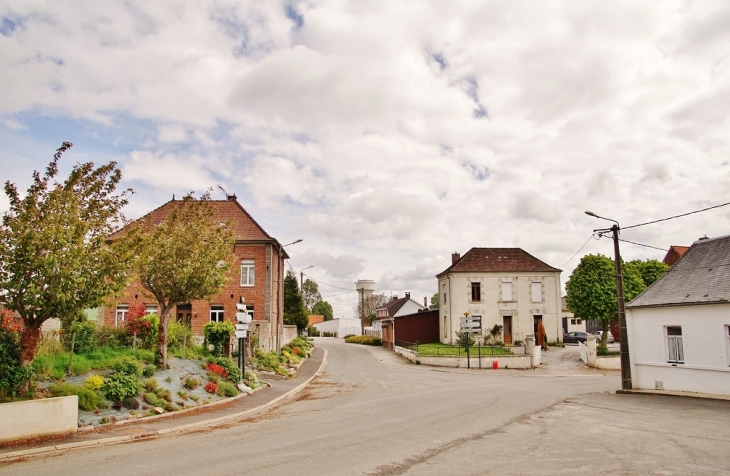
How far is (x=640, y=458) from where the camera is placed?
933 centimetres

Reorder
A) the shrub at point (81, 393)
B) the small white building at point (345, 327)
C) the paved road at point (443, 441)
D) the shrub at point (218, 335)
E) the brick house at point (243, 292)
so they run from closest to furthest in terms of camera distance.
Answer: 1. the paved road at point (443, 441)
2. the shrub at point (81, 393)
3. the shrub at point (218, 335)
4. the brick house at point (243, 292)
5. the small white building at point (345, 327)

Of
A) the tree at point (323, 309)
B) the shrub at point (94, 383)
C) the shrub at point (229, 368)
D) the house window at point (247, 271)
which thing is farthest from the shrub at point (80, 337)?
the tree at point (323, 309)

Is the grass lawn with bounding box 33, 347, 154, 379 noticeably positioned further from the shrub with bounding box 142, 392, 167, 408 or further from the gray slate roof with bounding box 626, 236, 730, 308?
the gray slate roof with bounding box 626, 236, 730, 308

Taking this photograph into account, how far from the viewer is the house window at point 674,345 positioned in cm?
2066

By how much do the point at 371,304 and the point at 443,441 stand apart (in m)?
99.0

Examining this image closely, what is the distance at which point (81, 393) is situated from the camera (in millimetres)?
13328

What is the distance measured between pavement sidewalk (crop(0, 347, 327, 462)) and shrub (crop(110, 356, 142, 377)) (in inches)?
75.8

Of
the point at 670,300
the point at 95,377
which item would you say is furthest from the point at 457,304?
the point at 95,377

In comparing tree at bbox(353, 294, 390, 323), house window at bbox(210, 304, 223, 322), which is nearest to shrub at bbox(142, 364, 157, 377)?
house window at bbox(210, 304, 223, 322)

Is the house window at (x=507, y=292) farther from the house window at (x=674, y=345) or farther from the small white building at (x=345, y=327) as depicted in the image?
the small white building at (x=345, y=327)

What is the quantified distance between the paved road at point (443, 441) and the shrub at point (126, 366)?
12.3ft

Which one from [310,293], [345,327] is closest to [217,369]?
[345,327]

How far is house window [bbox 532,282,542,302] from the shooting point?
46344 millimetres

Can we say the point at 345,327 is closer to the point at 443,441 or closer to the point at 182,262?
the point at 182,262
